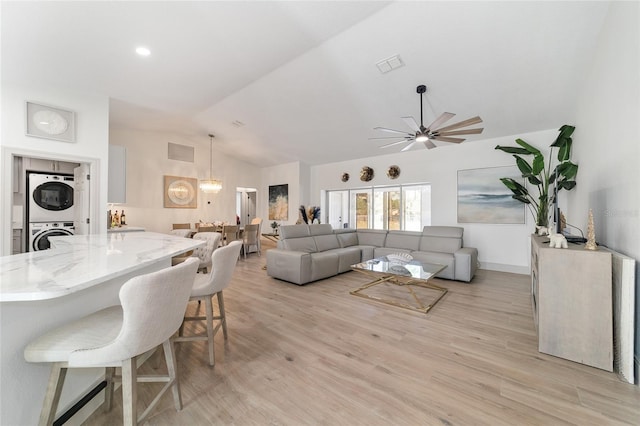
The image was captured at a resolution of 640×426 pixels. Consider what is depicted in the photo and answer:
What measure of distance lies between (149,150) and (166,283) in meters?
6.77

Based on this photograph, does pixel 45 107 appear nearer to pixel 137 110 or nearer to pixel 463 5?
pixel 137 110

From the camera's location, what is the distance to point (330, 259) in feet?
14.8

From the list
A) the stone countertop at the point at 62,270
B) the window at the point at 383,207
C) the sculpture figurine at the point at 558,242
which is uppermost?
the window at the point at 383,207

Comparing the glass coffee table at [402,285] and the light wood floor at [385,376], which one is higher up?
the glass coffee table at [402,285]

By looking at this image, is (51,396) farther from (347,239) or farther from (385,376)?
(347,239)

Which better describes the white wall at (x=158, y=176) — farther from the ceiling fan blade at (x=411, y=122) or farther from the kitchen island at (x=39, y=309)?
the ceiling fan blade at (x=411, y=122)

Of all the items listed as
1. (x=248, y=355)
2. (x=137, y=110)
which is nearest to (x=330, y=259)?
(x=248, y=355)

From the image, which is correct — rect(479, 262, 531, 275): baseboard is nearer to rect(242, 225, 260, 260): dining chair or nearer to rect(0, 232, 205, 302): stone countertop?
rect(242, 225, 260, 260): dining chair

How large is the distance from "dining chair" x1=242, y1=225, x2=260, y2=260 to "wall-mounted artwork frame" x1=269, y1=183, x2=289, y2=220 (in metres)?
1.65

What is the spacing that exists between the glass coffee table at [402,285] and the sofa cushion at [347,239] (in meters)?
1.59

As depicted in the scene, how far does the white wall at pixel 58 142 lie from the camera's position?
336 cm

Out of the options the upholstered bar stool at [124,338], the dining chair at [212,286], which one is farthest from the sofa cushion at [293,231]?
the upholstered bar stool at [124,338]

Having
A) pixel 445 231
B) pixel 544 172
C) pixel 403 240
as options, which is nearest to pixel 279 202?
pixel 403 240

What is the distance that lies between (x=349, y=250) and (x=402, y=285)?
5.12 ft
